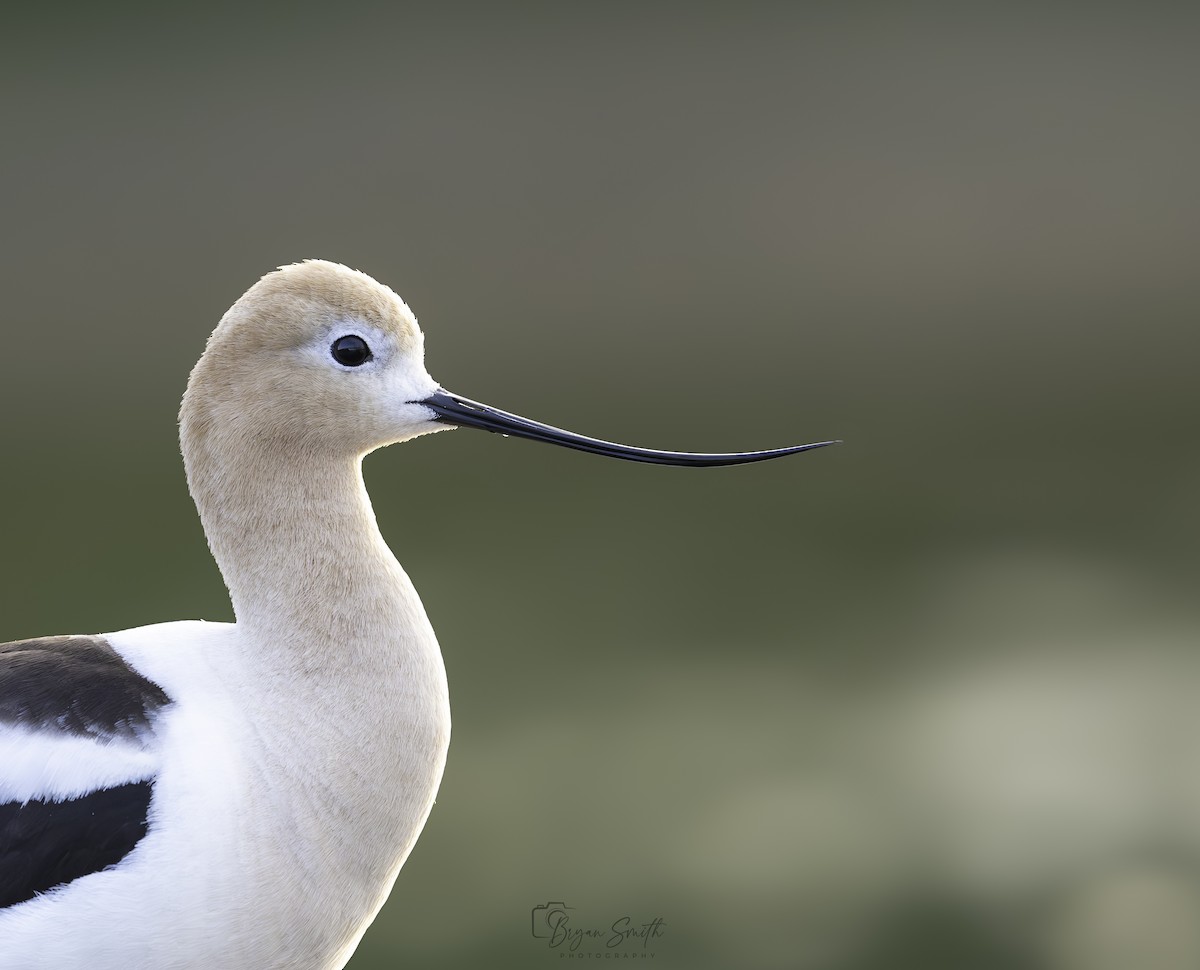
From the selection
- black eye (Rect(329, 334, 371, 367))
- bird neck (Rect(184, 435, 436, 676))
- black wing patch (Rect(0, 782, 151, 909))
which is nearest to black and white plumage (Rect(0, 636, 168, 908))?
black wing patch (Rect(0, 782, 151, 909))

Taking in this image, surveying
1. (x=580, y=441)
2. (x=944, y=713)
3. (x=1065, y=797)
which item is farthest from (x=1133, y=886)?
(x=580, y=441)

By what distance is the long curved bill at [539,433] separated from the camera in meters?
1.44

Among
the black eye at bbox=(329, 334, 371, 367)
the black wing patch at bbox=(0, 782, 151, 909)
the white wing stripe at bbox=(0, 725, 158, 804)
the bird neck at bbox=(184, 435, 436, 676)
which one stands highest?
the black eye at bbox=(329, 334, 371, 367)

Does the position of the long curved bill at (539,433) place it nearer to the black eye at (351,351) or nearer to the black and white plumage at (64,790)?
the black eye at (351,351)

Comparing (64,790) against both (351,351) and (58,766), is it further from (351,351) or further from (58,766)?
(351,351)

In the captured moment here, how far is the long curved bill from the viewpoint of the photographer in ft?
4.71

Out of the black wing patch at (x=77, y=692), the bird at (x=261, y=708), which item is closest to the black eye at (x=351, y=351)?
the bird at (x=261, y=708)

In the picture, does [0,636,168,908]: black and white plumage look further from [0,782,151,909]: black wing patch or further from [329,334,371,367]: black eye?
[329,334,371,367]: black eye

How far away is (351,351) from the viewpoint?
1.41 m

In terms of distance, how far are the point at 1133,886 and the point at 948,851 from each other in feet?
1.13

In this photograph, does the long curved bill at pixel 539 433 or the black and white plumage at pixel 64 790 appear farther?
the long curved bill at pixel 539 433

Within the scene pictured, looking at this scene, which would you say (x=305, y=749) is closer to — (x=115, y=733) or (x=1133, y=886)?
(x=115, y=733)

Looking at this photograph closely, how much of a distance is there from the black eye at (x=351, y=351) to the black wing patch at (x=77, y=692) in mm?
341

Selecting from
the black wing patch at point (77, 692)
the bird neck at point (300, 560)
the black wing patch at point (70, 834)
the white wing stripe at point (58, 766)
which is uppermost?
the bird neck at point (300, 560)
